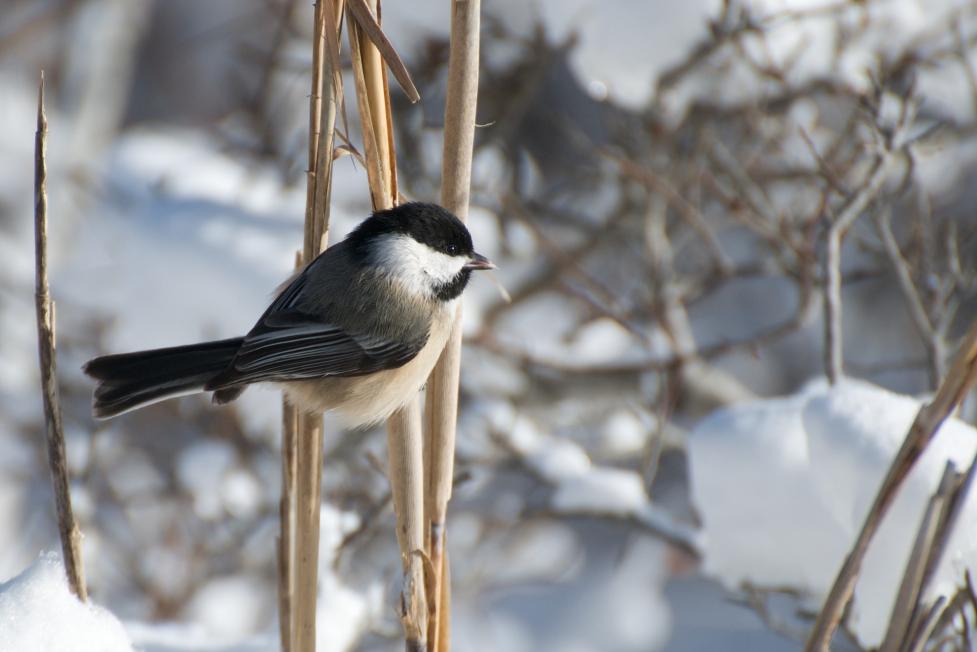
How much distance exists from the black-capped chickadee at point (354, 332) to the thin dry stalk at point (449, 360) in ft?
0.85

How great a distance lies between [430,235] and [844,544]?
720 millimetres

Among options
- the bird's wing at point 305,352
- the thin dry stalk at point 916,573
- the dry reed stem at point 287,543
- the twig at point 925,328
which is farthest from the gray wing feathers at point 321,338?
the twig at point 925,328

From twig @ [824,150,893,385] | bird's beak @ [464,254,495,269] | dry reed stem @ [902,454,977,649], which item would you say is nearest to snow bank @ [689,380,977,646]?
twig @ [824,150,893,385]

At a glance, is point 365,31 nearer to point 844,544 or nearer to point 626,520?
point 844,544

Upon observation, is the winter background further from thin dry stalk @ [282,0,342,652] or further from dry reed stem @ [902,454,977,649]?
dry reed stem @ [902,454,977,649]

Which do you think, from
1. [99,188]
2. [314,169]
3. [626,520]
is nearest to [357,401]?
[314,169]

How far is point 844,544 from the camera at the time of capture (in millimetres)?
1301

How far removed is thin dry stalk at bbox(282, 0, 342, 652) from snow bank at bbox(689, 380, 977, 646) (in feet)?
2.19

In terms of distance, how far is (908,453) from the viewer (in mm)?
760

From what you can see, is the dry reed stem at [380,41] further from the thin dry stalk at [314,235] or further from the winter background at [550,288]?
the winter background at [550,288]

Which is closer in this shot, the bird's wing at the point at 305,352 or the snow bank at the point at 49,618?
the snow bank at the point at 49,618

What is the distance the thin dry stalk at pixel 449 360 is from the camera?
3.02 feet

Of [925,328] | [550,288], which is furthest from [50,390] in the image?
[550,288]

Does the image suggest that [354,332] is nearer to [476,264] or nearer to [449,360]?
[476,264]
